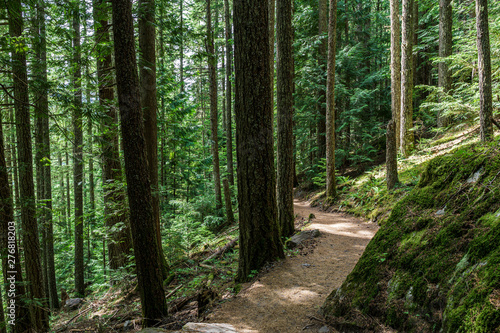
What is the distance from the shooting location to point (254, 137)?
557 centimetres

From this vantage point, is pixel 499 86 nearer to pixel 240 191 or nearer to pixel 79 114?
pixel 240 191

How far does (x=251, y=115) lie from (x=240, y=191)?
1.65 m

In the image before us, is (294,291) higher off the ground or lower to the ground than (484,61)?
lower

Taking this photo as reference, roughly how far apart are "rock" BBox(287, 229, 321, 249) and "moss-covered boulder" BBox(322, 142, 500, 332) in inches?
133

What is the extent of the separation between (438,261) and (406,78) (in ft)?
37.1

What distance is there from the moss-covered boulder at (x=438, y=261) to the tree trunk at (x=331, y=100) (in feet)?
26.1

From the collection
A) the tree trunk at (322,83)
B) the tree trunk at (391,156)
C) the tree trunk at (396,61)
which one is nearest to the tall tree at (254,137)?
the tree trunk at (391,156)

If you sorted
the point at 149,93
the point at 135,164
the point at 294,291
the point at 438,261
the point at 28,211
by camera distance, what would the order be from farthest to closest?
the point at 149,93
the point at 28,211
the point at 294,291
the point at 135,164
the point at 438,261

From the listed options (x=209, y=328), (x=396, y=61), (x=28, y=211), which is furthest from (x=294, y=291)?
(x=396, y=61)

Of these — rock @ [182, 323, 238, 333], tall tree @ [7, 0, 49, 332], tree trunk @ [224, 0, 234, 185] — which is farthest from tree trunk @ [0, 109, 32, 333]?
tree trunk @ [224, 0, 234, 185]

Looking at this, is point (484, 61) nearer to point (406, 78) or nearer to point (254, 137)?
point (406, 78)

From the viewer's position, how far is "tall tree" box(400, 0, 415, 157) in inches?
445

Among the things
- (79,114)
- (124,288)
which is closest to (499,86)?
(79,114)

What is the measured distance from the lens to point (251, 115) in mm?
5516
